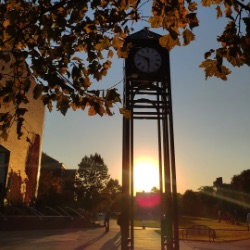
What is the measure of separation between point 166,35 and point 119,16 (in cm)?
80

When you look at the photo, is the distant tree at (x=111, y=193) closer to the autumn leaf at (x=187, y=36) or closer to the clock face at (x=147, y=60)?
the clock face at (x=147, y=60)

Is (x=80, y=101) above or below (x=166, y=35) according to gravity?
below

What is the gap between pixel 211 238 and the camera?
17172 mm

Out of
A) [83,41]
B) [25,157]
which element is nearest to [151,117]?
[83,41]

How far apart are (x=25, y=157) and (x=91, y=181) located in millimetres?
23209

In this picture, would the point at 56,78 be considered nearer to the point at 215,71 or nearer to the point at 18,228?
the point at 215,71

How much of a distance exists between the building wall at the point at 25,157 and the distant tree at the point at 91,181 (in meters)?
11.6

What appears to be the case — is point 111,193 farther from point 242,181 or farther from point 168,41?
point 168,41

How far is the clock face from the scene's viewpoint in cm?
952

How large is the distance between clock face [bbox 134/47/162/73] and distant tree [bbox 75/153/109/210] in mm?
35631

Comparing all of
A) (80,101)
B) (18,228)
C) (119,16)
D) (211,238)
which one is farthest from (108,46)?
(18,228)

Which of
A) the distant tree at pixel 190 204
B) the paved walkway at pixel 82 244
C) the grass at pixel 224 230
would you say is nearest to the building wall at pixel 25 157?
the paved walkway at pixel 82 244

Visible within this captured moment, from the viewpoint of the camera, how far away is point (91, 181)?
53625mm

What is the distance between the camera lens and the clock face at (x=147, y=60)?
9523 mm
